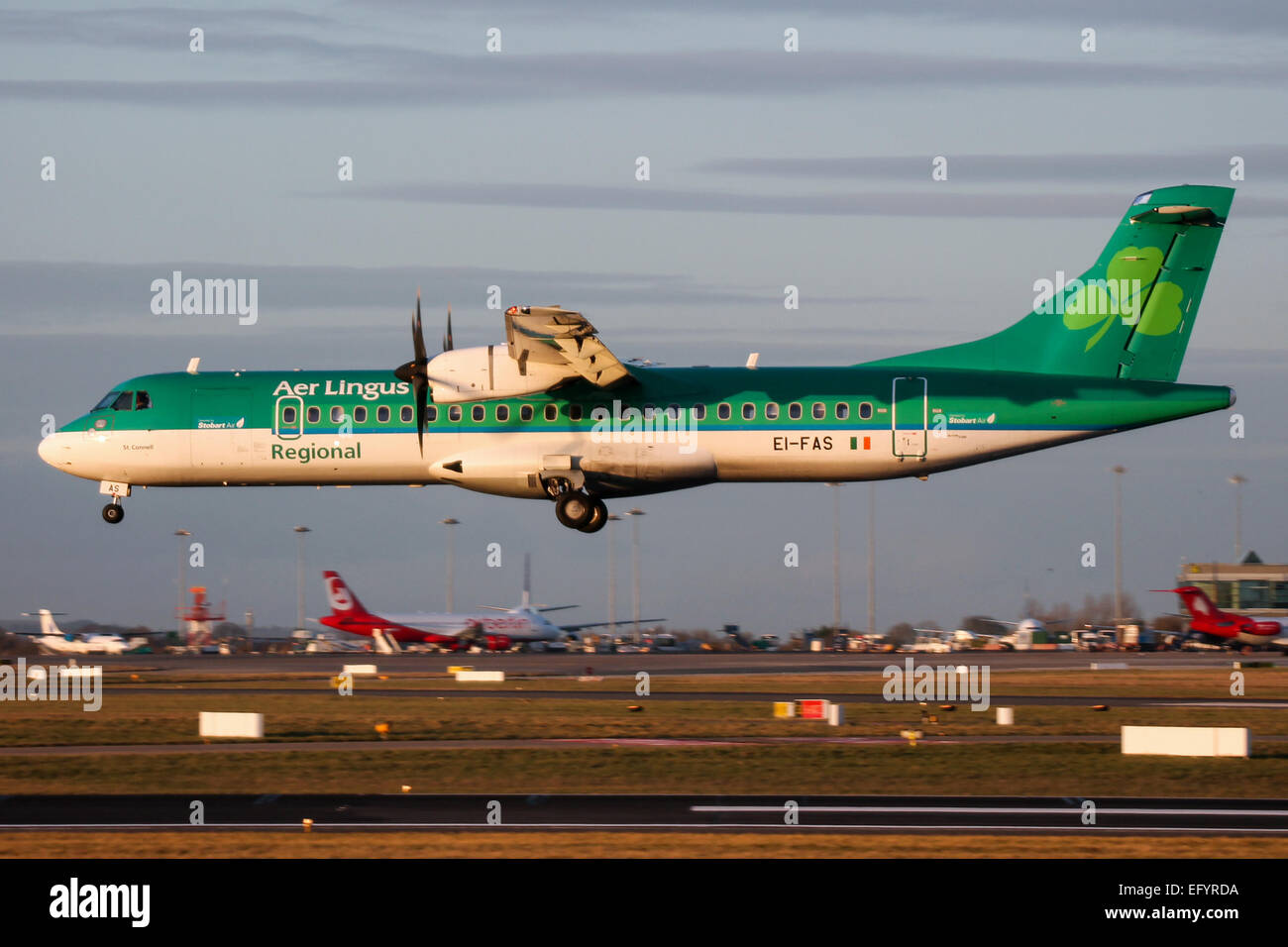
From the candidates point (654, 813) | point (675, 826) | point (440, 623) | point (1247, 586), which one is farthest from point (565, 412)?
point (1247, 586)

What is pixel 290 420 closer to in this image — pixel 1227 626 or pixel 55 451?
pixel 55 451

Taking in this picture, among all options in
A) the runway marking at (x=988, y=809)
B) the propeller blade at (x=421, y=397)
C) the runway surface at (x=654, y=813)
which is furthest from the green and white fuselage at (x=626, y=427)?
the runway marking at (x=988, y=809)

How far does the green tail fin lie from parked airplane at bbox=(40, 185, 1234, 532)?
0.04 meters

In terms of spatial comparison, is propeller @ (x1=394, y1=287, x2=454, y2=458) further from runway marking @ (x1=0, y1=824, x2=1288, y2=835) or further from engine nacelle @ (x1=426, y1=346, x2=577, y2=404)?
runway marking @ (x1=0, y1=824, x2=1288, y2=835)

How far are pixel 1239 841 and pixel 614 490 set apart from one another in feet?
63.1

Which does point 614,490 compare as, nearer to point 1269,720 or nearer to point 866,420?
point 866,420

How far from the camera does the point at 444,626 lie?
6544 centimetres

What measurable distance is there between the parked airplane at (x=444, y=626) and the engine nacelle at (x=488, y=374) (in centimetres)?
3383

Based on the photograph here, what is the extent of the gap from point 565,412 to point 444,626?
34.9 m

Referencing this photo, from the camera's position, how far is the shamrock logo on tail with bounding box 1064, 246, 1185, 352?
3238 centimetres

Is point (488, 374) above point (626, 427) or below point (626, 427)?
above

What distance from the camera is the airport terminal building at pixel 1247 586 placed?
95250 millimetres

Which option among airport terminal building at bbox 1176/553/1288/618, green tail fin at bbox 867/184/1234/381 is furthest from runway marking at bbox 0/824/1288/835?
airport terminal building at bbox 1176/553/1288/618
